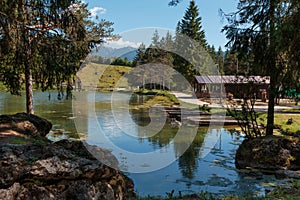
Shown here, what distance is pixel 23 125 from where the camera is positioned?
8.04 metres

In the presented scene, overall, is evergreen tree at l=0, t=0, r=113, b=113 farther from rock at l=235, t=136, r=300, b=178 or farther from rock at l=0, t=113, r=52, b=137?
rock at l=235, t=136, r=300, b=178

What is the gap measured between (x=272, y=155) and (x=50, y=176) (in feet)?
21.9

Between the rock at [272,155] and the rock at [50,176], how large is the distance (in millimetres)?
5462

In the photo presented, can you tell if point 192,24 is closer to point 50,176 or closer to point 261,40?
point 261,40

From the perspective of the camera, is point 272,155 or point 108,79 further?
point 108,79

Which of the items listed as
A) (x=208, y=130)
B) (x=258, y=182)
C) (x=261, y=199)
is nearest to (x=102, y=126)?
(x=208, y=130)

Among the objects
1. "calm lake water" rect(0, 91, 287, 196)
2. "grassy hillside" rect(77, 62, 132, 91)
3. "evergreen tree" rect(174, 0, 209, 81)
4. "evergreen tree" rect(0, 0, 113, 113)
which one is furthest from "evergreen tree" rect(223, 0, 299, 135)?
"grassy hillside" rect(77, 62, 132, 91)

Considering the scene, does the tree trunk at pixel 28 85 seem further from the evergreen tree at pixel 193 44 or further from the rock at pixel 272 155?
the evergreen tree at pixel 193 44

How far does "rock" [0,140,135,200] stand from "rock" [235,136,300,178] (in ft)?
17.9

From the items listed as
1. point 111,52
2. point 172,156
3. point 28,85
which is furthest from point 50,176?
point 111,52

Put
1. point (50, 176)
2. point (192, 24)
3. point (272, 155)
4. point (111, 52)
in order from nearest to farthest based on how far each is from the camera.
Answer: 1. point (50, 176)
2. point (272, 155)
3. point (111, 52)
4. point (192, 24)

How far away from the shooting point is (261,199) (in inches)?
165

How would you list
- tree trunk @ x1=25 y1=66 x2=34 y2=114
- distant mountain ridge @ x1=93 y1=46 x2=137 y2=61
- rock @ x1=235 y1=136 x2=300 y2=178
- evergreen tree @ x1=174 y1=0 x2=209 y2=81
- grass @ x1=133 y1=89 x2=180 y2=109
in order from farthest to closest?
evergreen tree @ x1=174 y1=0 x2=209 y2=81 → grass @ x1=133 y1=89 x2=180 y2=109 → distant mountain ridge @ x1=93 y1=46 x2=137 y2=61 → tree trunk @ x1=25 y1=66 x2=34 y2=114 → rock @ x1=235 y1=136 x2=300 y2=178

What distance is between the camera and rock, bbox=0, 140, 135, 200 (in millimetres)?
3146
